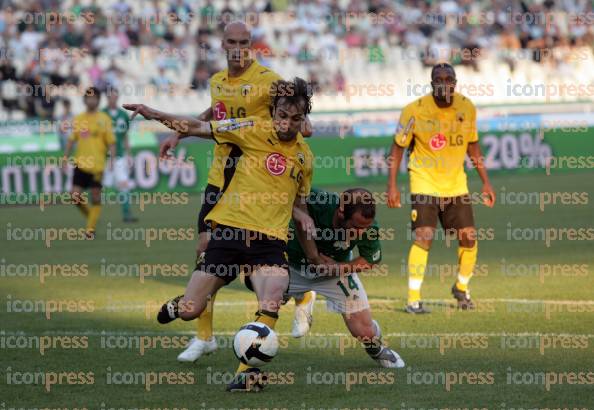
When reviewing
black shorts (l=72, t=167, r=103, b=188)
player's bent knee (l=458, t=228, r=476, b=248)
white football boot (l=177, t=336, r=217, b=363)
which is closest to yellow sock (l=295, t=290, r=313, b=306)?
white football boot (l=177, t=336, r=217, b=363)

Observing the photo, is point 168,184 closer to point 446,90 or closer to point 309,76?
point 309,76

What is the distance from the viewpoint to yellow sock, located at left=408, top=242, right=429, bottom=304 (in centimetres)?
1207

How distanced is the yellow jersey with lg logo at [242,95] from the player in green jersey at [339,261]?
974mm

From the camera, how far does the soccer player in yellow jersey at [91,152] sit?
20.9 m

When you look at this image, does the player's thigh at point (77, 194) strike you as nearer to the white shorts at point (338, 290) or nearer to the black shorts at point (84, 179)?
the black shorts at point (84, 179)

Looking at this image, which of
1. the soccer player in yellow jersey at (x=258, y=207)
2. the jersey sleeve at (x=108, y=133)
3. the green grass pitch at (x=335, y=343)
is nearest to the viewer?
the green grass pitch at (x=335, y=343)

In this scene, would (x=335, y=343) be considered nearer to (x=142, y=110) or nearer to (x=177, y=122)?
(x=177, y=122)

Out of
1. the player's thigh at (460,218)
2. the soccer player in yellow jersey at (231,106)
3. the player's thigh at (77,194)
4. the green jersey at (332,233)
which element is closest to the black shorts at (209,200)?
the soccer player in yellow jersey at (231,106)

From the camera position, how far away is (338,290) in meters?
9.45

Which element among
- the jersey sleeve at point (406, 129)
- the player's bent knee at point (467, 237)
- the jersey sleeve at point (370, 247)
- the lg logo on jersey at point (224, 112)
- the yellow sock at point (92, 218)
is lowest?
the yellow sock at point (92, 218)

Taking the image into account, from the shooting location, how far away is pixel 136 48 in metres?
33.7

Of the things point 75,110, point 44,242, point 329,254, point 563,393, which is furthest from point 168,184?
point 563,393

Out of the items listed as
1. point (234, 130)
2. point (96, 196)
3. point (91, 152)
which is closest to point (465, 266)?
point (234, 130)

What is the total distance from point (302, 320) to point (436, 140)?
2.92 m
